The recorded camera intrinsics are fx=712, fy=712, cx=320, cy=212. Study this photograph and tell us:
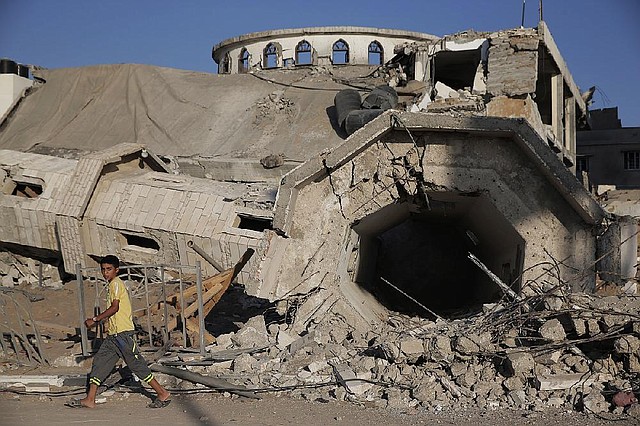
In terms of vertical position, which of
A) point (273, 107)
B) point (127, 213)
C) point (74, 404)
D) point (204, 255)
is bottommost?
point (74, 404)

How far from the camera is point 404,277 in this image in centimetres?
1380

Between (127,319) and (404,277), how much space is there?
8290mm

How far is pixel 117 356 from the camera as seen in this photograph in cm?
620

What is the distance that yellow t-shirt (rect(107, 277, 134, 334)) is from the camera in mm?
6162

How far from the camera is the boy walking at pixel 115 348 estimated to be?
20.0 ft

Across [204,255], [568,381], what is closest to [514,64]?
[204,255]

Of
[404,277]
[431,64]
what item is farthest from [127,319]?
[431,64]

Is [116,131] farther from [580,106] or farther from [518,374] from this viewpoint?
[518,374]

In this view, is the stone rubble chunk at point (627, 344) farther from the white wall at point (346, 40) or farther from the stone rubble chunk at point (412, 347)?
the white wall at point (346, 40)

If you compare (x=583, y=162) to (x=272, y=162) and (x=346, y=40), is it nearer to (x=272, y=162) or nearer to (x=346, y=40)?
(x=346, y=40)

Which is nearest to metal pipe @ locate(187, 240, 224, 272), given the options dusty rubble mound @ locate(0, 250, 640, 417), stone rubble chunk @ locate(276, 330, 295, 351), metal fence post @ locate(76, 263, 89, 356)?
metal fence post @ locate(76, 263, 89, 356)

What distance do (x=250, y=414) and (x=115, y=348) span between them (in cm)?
134

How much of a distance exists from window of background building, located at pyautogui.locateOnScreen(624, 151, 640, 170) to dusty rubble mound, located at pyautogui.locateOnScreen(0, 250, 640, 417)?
26270mm

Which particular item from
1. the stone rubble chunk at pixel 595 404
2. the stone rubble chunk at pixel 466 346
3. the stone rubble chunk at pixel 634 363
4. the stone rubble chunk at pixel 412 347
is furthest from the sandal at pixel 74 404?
the stone rubble chunk at pixel 634 363
